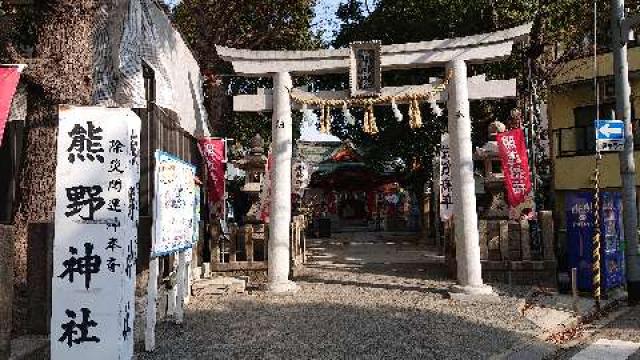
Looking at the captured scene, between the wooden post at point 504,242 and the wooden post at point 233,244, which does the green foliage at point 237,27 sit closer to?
the wooden post at point 233,244

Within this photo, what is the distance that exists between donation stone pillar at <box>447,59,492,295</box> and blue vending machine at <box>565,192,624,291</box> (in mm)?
2058

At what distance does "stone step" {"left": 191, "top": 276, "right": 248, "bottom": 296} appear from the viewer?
966cm

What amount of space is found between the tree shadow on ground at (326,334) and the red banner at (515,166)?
460 centimetres

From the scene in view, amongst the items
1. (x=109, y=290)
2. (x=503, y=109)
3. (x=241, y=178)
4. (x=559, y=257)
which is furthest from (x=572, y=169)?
(x=109, y=290)

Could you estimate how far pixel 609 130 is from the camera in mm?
9820

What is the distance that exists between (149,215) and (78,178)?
3263 mm

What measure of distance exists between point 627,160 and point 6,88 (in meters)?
10.5

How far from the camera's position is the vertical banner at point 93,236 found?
485 centimetres

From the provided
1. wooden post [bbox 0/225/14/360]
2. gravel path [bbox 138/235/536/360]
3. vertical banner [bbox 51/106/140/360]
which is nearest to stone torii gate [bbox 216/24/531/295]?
gravel path [bbox 138/235/536/360]

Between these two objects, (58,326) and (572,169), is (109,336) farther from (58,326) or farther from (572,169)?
(572,169)

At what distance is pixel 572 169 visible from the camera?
22.3 meters

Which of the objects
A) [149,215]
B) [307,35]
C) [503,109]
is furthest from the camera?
[307,35]

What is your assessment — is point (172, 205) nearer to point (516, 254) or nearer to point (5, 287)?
point (5, 287)

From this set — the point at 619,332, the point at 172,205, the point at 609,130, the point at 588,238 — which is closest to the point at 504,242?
the point at 588,238
